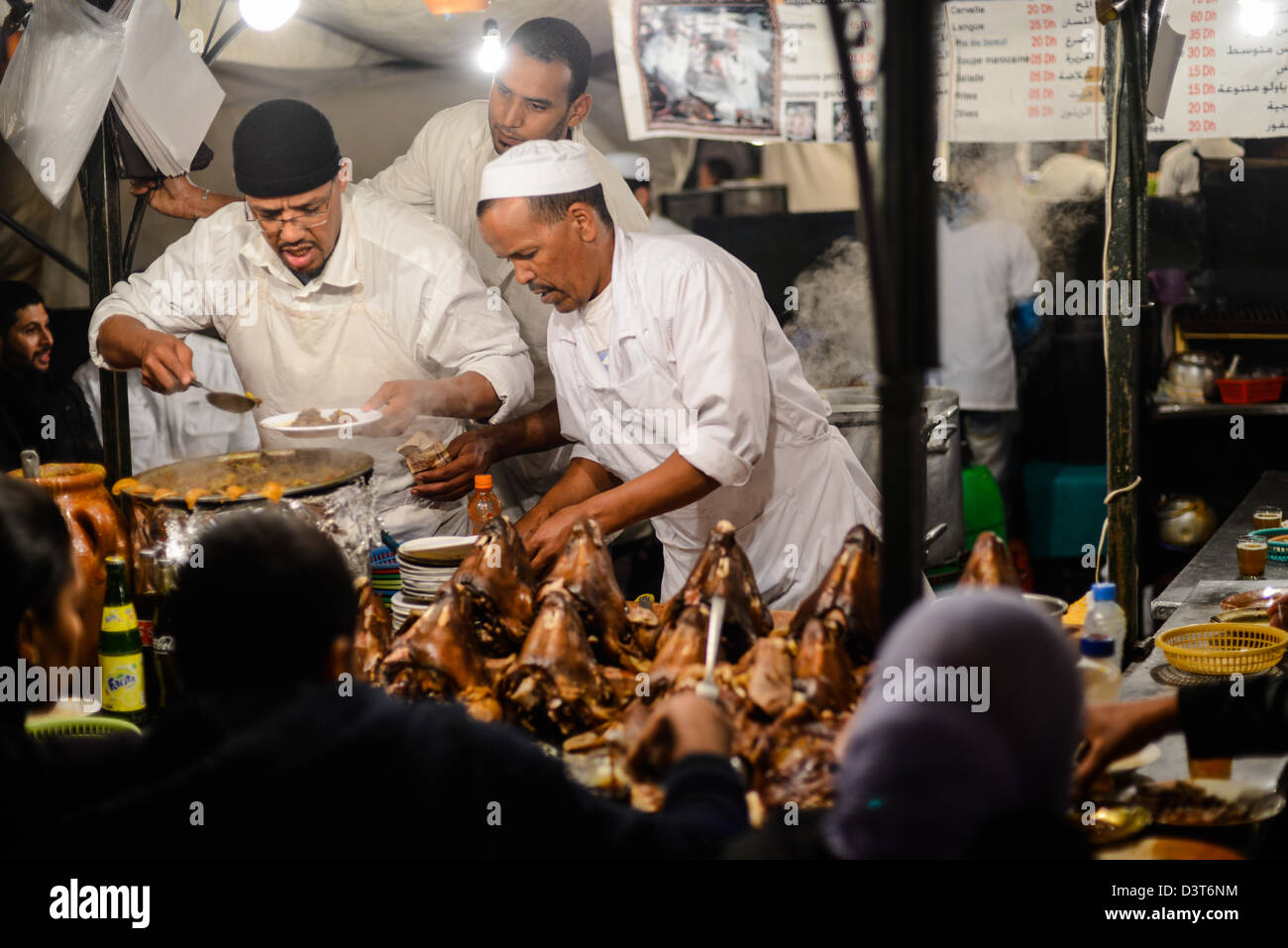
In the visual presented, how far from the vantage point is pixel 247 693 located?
1.60m

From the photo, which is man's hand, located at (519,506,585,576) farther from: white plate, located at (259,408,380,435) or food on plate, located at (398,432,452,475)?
food on plate, located at (398,432,452,475)

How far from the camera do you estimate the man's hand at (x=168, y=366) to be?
138 inches

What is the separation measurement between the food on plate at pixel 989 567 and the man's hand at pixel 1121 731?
0.38 m

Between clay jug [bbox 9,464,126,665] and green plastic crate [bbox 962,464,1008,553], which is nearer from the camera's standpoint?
clay jug [bbox 9,464,126,665]

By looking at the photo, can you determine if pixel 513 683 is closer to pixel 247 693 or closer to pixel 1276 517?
pixel 247 693

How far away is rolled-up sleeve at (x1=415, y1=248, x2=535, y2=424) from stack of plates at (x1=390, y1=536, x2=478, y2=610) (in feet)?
3.35

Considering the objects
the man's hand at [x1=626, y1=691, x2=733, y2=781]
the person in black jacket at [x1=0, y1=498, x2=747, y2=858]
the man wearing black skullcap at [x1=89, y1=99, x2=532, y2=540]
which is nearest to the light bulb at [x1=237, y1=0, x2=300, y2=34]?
the man wearing black skullcap at [x1=89, y1=99, x2=532, y2=540]

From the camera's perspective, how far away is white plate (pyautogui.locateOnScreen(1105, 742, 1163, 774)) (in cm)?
211

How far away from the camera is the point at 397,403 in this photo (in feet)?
11.2

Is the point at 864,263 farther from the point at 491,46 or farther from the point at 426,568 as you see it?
the point at 426,568

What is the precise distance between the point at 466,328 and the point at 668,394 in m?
0.85

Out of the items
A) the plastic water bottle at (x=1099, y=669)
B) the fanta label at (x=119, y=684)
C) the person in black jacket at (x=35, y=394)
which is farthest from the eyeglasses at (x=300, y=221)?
the plastic water bottle at (x=1099, y=669)

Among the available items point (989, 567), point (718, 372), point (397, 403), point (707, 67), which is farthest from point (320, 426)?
point (989, 567)

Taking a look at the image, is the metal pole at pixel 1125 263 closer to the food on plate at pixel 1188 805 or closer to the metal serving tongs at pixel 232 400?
the food on plate at pixel 1188 805
